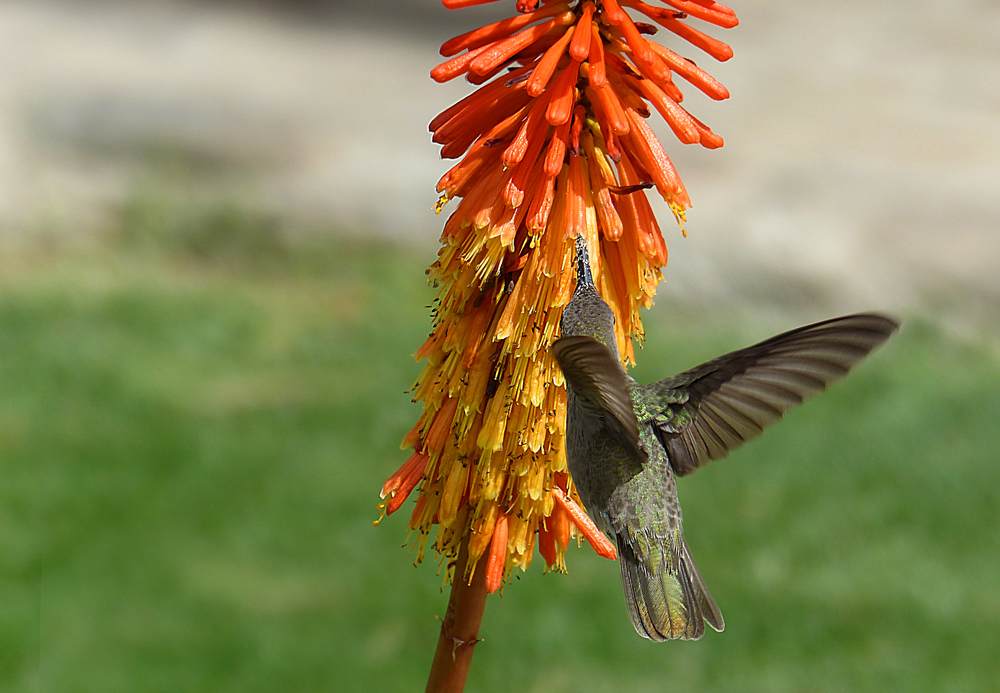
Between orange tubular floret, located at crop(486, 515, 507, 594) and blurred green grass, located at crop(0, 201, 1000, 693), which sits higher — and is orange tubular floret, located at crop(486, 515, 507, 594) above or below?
below

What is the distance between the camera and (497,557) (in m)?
2.63

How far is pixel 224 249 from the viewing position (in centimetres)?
1147

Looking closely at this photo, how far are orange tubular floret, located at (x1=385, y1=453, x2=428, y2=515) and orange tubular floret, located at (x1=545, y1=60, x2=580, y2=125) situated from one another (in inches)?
38.9

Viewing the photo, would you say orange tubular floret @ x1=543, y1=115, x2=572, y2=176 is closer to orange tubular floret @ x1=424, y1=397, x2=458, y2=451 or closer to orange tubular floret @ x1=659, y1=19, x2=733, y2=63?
orange tubular floret @ x1=659, y1=19, x2=733, y2=63

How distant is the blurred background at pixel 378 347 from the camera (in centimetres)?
696

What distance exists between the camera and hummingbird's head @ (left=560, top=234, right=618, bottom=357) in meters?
2.71

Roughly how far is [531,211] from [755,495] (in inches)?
248

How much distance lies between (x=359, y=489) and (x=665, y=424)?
219 inches

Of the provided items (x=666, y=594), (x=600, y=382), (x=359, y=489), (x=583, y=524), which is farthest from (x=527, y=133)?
(x=359, y=489)

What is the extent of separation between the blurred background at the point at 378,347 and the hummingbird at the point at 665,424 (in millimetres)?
3805

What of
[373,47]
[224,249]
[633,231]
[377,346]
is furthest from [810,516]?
[373,47]

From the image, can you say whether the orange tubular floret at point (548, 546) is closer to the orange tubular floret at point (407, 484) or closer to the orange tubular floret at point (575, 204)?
the orange tubular floret at point (407, 484)

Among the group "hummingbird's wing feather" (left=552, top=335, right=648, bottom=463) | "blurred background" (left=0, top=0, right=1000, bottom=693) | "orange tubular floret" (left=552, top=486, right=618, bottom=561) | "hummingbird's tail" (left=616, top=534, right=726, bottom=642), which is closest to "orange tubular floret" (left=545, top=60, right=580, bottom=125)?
"hummingbird's wing feather" (left=552, top=335, right=648, bottom=463)

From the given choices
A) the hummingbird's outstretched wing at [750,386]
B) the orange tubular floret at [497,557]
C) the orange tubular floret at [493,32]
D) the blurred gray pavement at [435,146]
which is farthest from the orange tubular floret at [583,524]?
the blurred gray pavement at [435,146]
